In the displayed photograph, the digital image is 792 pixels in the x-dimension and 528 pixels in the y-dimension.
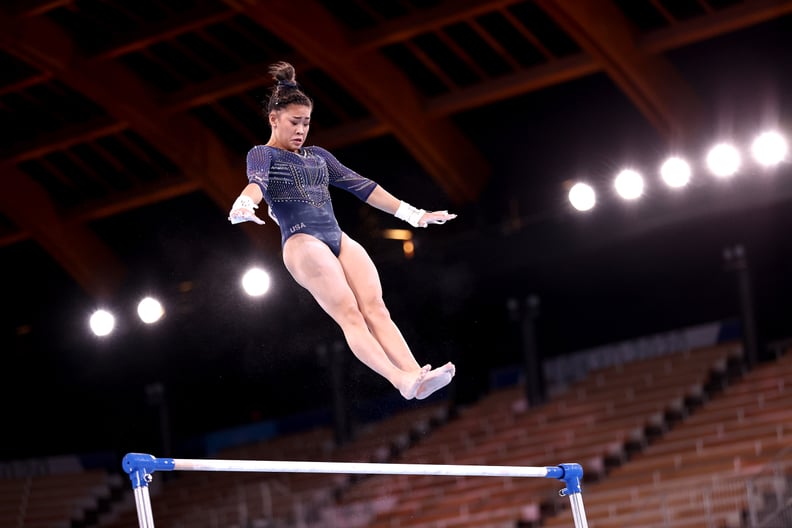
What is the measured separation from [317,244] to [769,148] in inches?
428

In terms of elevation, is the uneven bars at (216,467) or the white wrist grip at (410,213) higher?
the white wrist grip at (410,213)

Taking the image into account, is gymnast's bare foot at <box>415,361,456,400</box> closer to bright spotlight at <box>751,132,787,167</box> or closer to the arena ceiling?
the arena ceiling

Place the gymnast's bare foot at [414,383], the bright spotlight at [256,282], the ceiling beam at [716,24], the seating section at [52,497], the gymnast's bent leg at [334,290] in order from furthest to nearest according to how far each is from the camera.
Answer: the seating section at [52,497]
the ceiling beam at [716,24]
the bright spotlight at [256,282]
the gymnast's bent leg at [334,290]
the gymnast's bare foot at [414,383]

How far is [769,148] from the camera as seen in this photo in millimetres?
15086

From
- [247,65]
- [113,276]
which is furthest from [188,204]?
[247,65]

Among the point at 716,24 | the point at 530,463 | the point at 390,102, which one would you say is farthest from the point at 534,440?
the point at 716,24

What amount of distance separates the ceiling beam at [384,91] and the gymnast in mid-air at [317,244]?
34.0 feet

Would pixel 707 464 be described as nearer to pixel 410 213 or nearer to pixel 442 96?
pixel 442 96

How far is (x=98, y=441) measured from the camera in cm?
2212

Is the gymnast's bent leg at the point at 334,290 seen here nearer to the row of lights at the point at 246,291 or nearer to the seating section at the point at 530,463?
the row of lights at the point at 246,291

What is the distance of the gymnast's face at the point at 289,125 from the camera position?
5.70 m

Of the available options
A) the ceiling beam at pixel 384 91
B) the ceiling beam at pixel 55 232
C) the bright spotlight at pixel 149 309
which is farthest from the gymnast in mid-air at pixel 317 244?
the ceiling beam at pixel 55 232

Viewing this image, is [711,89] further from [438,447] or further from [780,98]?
[438,447]

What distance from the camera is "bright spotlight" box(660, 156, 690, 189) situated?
51.2 feet
